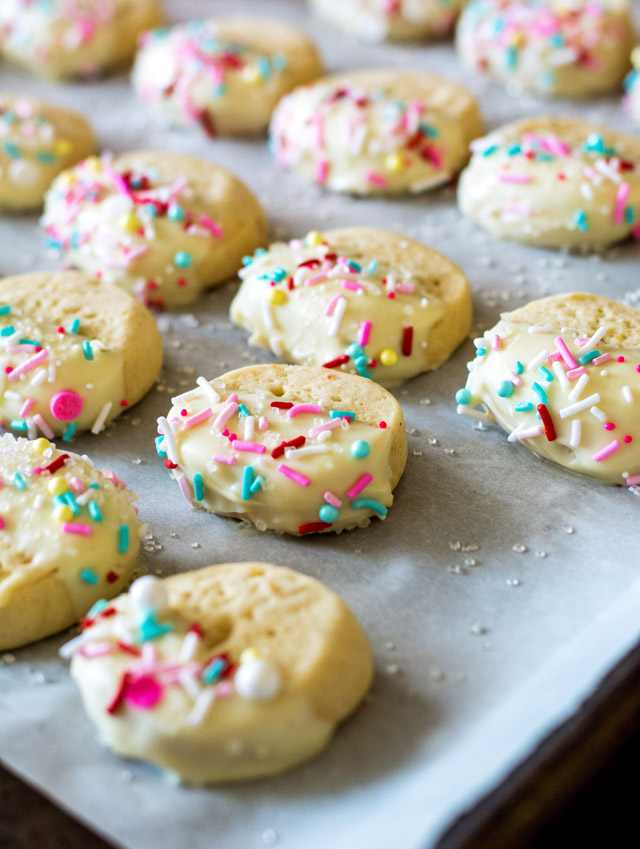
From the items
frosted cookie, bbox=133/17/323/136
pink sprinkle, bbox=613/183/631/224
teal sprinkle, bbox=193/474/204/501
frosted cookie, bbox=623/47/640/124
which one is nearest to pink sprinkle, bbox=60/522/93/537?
teal sprinkle, bbox=193/474/204/501

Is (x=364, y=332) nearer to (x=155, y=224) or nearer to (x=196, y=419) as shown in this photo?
(x=196, y=419)

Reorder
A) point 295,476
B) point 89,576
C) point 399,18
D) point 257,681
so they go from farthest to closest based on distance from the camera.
A: point 399,18, point 295,476, point 89,576, point 257,681

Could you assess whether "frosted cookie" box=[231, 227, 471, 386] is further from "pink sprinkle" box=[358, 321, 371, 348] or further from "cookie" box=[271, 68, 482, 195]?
"cookie" box=[271, 68, 482, 195]

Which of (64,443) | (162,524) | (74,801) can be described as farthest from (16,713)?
(64,443)

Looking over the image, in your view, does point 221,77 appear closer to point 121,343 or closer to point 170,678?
point 121,343

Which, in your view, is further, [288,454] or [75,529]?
[288,454]

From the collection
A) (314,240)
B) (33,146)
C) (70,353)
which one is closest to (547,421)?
(314,240)

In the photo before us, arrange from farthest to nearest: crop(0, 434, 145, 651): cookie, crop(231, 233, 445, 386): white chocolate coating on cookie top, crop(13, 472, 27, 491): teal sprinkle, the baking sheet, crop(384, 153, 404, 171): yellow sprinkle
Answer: crop(384, 153, 404, 171): yellow sprinkle → crop(231, 233, 445, 386): white chocolate coating on cookie top → crop(13, 472, 27, 491): teal sprinkle → crop(0, 434, 145, 651): cookie → the baking sheet
